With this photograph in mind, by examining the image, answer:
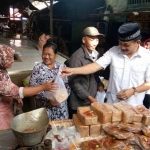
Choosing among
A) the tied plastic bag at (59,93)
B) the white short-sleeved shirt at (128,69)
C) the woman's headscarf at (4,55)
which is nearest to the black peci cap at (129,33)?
the white short-sleeved shirt at (128,69)

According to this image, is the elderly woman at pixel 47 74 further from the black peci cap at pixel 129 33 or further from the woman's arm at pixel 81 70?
the black peci cap at pixel 129 33

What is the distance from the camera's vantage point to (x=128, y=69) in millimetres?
2586

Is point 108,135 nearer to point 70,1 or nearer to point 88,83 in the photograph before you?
point 88,83

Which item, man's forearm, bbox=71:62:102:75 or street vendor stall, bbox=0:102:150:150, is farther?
man's forearm, bbox=71:62:102:75

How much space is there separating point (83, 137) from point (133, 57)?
1379 mm

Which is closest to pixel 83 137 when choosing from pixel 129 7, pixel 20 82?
pixel 20 82

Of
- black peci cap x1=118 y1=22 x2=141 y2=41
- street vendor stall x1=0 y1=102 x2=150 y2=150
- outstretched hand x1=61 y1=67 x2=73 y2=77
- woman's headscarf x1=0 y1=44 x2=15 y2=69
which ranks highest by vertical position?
black peci cap x1=118 y1=22 x2=141 y2=41

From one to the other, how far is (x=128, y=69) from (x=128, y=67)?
0.03 meters

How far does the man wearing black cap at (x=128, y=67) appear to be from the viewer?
2.36 m

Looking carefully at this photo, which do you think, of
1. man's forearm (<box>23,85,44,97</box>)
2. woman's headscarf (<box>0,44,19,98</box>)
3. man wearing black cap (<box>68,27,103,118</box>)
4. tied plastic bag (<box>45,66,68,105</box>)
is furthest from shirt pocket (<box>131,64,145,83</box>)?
woman's headscarf (<box>0,44,19,98</box>)

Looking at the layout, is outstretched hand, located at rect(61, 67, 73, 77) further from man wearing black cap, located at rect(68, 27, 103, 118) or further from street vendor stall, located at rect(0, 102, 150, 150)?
street vendor stall, located at rect(0, 102, 150, 150)

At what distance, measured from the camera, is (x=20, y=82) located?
5062mm

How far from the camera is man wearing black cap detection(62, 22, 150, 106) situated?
236 cm

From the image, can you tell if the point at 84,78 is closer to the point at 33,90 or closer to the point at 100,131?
the point at 33,90
